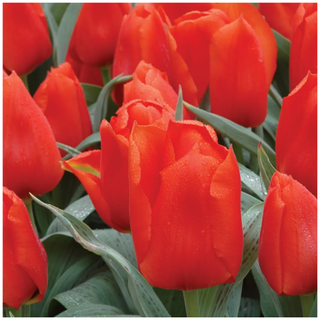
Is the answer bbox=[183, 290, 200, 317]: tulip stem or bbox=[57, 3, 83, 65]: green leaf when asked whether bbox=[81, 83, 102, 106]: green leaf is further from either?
bbox=[183, 290, 200, 317]: tulip stem

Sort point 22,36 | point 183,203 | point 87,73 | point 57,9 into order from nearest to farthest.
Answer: point 183,203 → point 22,36 → point 87,73 → point 57,9

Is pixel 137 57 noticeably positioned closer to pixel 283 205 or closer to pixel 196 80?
Answer: pixel 196 80

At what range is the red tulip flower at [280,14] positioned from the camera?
67 centimetres

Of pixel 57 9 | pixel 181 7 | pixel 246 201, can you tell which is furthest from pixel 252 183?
pixel 57 9

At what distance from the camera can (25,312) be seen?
1.30 ft

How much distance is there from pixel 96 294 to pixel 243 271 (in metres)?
0.16

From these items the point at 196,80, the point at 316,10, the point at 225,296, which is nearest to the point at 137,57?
the point at 196,80

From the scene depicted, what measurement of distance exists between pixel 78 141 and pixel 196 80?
13 cm

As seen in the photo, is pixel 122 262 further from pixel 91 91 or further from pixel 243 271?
pixel 91 91

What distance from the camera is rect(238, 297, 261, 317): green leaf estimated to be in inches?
18.4

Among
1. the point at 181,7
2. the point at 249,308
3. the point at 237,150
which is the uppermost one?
the point at 181,7

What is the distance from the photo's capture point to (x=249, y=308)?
0.47 meters

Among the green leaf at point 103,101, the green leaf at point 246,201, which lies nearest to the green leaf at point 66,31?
the green leaf at point 103,101

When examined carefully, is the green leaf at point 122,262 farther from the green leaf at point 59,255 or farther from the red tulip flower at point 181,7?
the red tulip flower at point 181,7
